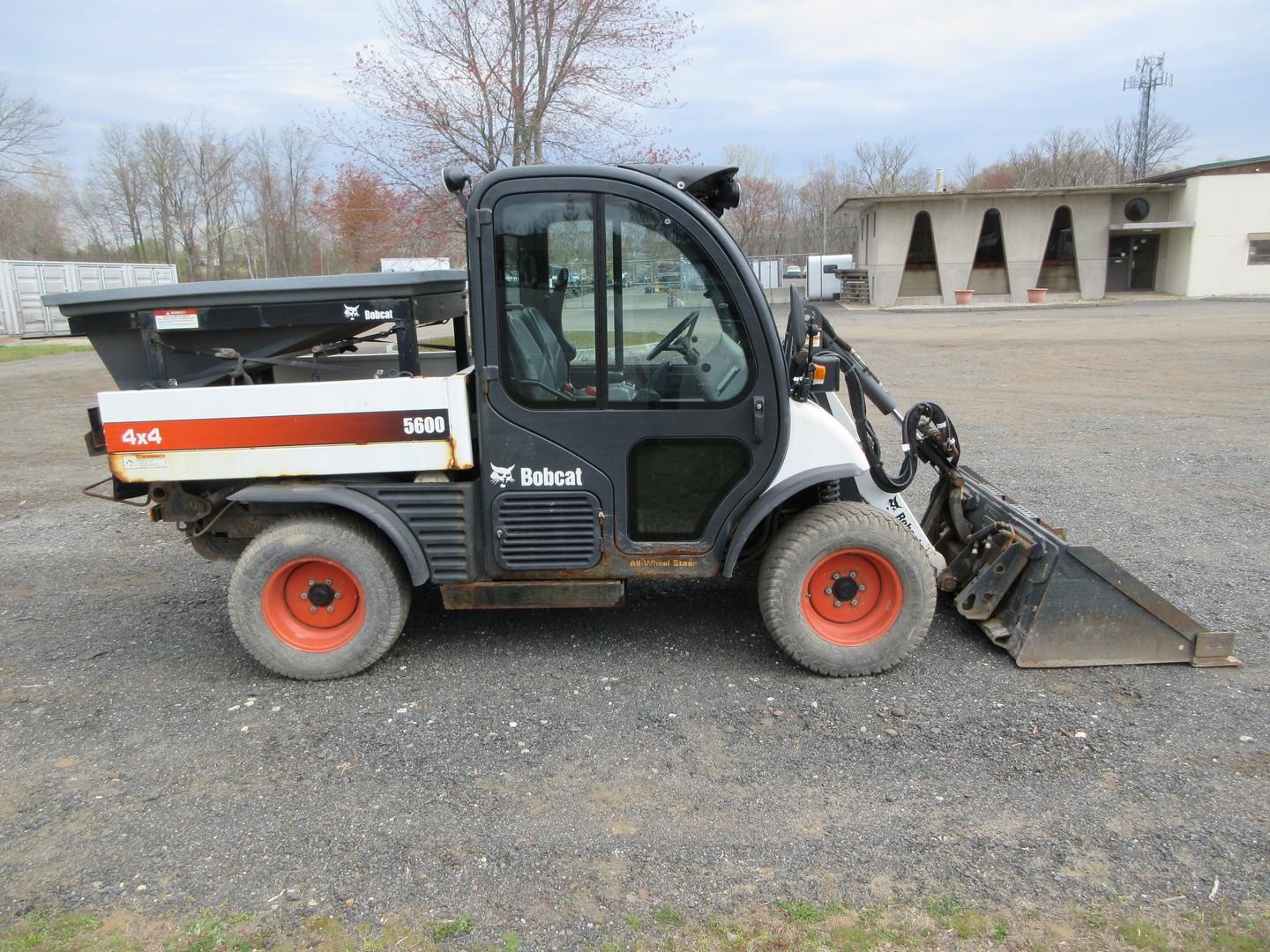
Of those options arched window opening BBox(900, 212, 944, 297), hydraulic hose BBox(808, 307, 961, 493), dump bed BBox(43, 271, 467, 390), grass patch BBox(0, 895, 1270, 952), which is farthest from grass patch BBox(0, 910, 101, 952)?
arched window opening BBox(900, 212, 944, 297)

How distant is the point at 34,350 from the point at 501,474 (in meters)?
25.7

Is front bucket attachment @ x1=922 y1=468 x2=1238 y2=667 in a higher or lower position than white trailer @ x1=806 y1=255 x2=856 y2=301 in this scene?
lower

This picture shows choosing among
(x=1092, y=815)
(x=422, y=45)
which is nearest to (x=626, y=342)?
(x=1092, y=815)

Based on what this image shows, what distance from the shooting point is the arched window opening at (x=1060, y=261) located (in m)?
31.8

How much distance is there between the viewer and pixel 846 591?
13.6 feet

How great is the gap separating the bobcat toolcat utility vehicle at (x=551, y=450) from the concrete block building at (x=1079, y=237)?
94.8ft

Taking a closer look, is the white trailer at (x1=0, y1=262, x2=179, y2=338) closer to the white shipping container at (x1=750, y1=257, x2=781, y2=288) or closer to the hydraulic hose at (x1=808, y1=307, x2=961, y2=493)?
the white shipping container at (x1=750, y1=257, x2=781, y2=288)

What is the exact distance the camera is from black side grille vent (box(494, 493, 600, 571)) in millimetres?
4031

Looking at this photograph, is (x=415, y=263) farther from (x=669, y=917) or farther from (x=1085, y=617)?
(x=669, y=917)

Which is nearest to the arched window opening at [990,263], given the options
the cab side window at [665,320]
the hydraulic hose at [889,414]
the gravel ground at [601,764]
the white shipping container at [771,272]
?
the white shipping container at [771,272]

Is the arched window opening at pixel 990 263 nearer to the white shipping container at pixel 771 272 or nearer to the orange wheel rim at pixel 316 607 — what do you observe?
the white shipping container at pixel 771 272

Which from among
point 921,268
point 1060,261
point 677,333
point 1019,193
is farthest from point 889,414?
point 1060,261

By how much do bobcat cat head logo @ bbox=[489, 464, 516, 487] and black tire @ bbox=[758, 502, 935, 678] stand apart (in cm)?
124

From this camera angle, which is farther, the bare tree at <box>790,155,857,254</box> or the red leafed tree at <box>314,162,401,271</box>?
the bare tree at <box>790,155,857,254</box>
